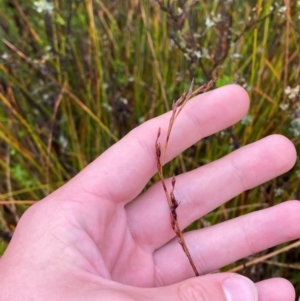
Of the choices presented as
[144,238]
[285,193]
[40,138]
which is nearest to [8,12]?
[40,138]

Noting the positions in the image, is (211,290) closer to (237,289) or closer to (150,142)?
(237,289)

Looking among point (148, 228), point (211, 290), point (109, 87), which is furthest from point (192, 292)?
point (109, 87)

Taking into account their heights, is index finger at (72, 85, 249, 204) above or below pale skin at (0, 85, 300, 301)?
above

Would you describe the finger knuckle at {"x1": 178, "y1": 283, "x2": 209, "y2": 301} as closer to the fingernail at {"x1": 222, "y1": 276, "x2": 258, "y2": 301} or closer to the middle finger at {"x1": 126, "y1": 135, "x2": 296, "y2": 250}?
the fingernail at {"x1": 222, "y1": 276, "x2": 258, "y2": 301}

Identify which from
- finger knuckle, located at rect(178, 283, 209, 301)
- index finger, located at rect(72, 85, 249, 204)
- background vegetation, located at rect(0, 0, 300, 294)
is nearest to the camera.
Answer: finger knuckle, located at rect(178, 283, 209, 301)

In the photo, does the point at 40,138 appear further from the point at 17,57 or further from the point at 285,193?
the point at 285,193

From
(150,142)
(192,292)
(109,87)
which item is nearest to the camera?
(192,292)

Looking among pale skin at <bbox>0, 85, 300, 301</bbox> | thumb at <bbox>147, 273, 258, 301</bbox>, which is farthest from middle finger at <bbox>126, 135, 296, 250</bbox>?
thumb at <bbox>147, 273, 258, 301</bbox>

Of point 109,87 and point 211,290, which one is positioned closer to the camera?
point 211,290

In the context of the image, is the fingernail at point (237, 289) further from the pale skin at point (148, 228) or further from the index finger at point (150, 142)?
the index finger at point (150, 142)
